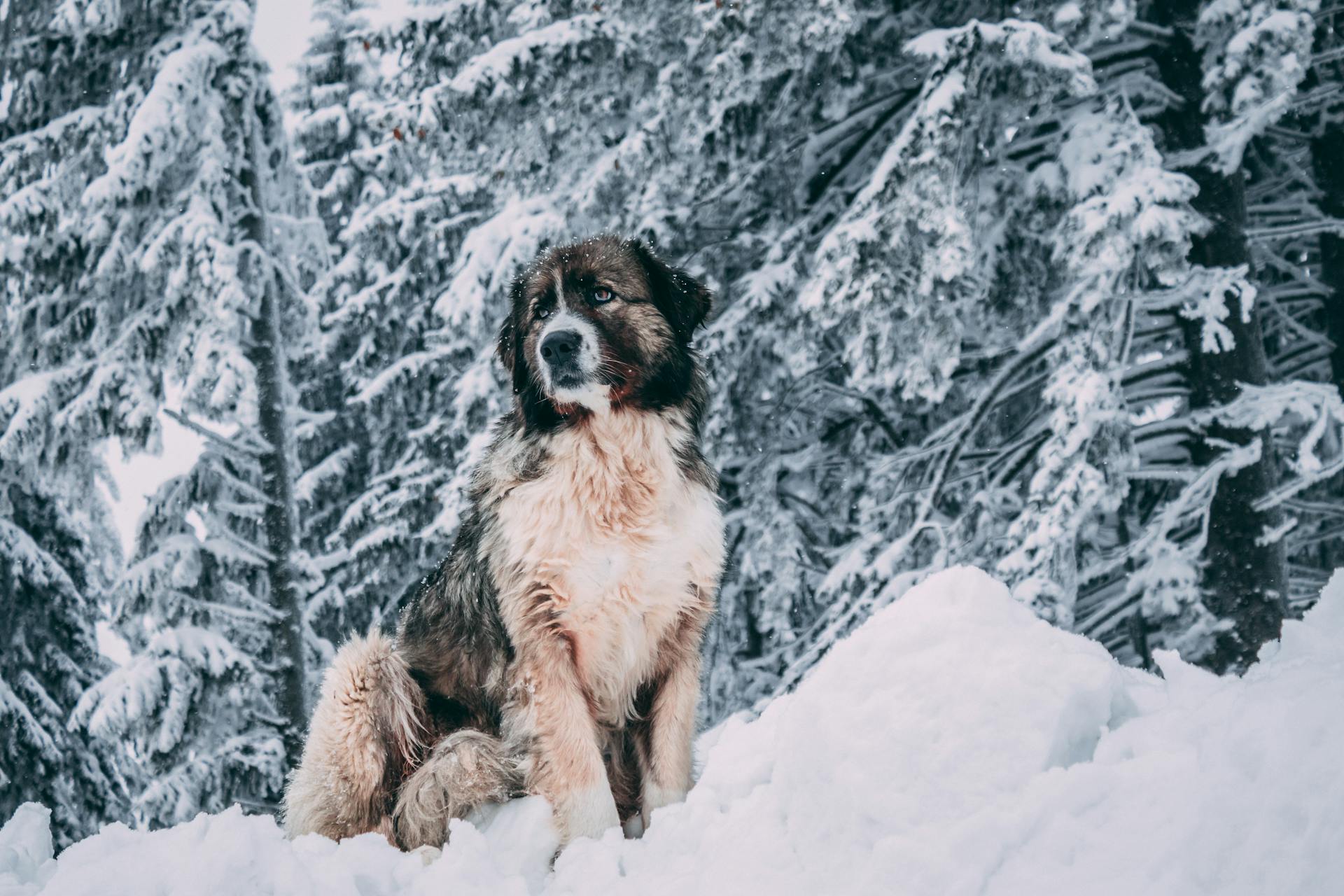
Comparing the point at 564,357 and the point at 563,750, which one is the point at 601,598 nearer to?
the point at 563,750

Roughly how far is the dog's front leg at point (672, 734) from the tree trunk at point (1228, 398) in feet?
17.5

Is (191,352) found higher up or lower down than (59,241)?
lower down

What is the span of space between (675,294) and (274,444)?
8.26 metres

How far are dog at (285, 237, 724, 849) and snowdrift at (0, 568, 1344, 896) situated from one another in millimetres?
285

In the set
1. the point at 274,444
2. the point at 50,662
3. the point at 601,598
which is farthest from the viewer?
the point at 50,662

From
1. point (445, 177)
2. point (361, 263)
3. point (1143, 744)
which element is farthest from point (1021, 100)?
point (361, 263)

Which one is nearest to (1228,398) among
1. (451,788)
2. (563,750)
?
(563,750)

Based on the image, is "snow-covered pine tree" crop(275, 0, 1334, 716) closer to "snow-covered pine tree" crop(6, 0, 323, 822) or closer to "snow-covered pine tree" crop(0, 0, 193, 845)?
"snow-covered pine tree" crop(6, 0, 323, 822)

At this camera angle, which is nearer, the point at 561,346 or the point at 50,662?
the point at 561,346

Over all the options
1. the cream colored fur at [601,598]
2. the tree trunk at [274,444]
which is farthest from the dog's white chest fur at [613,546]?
the tree trunk at [274,444]

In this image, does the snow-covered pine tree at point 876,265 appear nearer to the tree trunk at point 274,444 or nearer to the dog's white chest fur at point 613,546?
the tree trunk at point 274,444

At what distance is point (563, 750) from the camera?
304cm

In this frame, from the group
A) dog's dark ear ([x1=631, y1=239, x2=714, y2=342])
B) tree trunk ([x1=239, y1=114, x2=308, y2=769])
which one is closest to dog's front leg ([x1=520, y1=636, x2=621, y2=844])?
dog's dark ear ([x1=631, y1=239, x2=714, y2=342])

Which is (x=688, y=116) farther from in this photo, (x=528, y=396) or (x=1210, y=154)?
(x=528, y=396)
